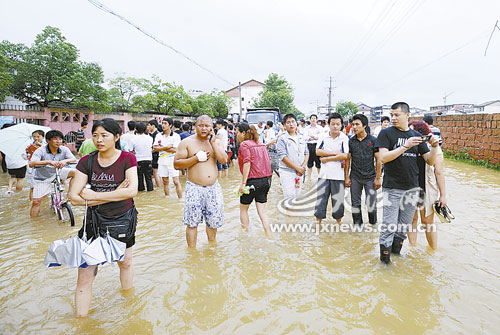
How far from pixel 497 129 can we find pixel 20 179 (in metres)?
15.0

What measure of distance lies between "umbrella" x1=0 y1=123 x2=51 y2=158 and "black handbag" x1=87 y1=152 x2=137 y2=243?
387cm

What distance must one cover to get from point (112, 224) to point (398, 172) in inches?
120

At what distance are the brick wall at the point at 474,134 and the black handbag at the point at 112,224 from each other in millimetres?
12645

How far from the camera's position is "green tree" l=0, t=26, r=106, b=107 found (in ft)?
54.9

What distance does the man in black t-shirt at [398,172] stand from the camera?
10.8 ft

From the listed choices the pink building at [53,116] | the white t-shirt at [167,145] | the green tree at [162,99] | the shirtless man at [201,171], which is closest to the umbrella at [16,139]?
the white t-shirt at [167,145]

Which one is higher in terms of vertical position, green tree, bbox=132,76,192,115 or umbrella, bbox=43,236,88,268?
green tree, bbox=132,76,192,115

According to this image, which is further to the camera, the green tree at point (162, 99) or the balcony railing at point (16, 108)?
the green tree at point (162, 99)

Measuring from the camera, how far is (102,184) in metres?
2.50

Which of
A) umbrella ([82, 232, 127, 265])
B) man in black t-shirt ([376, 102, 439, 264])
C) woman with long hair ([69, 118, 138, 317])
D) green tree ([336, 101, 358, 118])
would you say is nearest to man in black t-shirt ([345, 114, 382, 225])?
man in black t-shirt ([376, 102, 439, 264])

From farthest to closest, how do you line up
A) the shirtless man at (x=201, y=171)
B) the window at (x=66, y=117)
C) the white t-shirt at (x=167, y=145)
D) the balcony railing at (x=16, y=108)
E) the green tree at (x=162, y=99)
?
the green tree at (x=162, y=99)
the window at (x=66, y=117)
the balcony railing at (x=16, y=108)
the white t-shirt at (x=167, y=145)
the shirtless man at (x=201, y=171)

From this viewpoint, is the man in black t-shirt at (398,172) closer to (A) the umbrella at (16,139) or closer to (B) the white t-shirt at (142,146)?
(B) the white t-shirt at (142,146)

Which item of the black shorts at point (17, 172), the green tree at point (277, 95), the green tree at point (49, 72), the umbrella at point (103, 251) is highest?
the green tree at point (277, 95)

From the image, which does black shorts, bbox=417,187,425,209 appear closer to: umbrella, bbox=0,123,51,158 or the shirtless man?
the shirtless man
